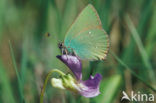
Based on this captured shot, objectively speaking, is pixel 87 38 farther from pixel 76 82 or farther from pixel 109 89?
pixel 109 89

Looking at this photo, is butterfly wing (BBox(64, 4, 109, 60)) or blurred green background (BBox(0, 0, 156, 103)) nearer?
butterfly wing (BBox(64, 4, 109, 60))

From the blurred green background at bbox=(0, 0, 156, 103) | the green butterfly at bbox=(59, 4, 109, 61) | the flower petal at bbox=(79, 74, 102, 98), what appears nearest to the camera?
the flower petal at bbox=(79, 74, 102, 98)

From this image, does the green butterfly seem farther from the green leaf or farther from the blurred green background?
the green leaf

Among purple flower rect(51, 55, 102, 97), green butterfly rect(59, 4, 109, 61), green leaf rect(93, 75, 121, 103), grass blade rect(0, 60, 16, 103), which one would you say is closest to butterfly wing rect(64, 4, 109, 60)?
green butterfly rect(59, 4, 109, 61)

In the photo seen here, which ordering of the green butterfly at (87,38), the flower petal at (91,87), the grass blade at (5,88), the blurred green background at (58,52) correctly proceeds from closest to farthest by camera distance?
the flower petal at (91,87), the green butterfly at (87,38), the grass blade at (5,88), the blurred green background at (58,52)

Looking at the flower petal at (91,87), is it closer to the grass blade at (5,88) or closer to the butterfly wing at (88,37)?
the butterfly wing at (88,37)

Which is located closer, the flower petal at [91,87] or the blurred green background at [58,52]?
the flower petal at [91,87]

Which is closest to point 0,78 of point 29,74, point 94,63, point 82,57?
point 29,74

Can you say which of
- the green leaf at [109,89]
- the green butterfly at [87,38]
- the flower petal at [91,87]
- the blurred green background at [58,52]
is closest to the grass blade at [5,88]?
the blurred green background at [58,52]

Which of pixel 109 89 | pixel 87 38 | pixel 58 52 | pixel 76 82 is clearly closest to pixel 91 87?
pixel 76 82
